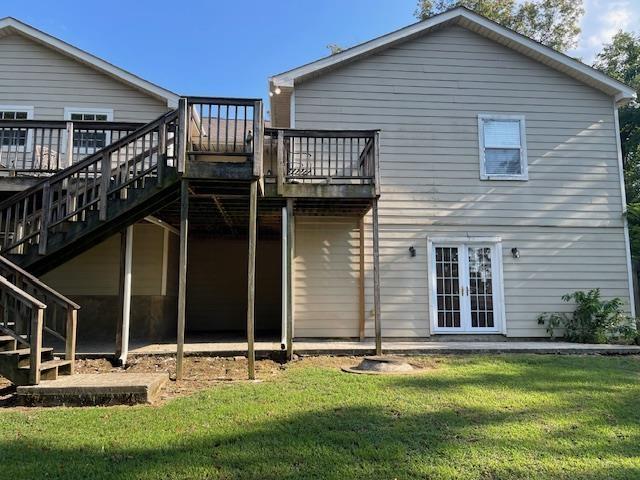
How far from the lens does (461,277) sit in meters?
→ 9.62

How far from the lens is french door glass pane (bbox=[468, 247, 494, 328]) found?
377 inches

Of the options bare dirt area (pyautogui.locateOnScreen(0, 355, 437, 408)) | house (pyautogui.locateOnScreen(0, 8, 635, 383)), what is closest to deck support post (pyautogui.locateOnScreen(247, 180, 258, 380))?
bare dirt area (pyautogui.locateOnScreen(0, 355, 437, 408))

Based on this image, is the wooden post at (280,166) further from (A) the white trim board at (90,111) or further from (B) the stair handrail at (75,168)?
(A) the white trim board at (90,111)

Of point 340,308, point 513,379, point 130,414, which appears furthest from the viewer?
point 340,308

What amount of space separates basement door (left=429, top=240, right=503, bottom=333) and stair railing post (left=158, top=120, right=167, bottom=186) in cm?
541

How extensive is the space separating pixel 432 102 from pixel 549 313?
4.95m

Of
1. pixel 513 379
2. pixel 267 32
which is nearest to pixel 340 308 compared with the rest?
pixel 513 379

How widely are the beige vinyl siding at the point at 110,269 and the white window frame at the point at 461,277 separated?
5451mm

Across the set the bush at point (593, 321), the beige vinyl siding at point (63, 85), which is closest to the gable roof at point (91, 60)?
the beige vinyl siding at point (63, 85)

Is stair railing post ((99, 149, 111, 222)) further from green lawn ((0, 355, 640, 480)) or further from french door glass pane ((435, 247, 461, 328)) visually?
french door glass pane ((435, 247, 461, 328))

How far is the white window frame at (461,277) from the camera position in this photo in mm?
9453

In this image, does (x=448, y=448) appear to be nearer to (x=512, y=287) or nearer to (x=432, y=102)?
(x=512, y=287)

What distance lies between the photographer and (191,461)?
3.53 meters

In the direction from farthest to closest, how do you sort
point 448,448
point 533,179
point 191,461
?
point 533,179 → point 448,448 → point 191,461
